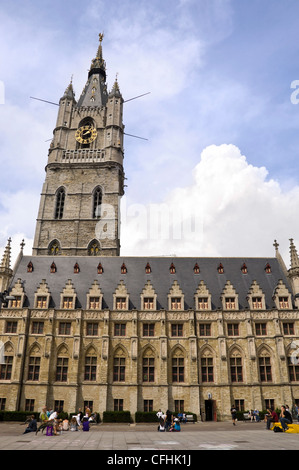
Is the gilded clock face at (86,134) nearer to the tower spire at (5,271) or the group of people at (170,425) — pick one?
the tower spire at (5,271)

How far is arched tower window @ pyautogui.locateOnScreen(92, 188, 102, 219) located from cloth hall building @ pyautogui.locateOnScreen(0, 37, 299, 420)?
18.6 m

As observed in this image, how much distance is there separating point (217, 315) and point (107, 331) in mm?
11848

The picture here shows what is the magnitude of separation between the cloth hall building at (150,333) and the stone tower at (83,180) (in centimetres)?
1485

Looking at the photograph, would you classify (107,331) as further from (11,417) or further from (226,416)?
(226,416)

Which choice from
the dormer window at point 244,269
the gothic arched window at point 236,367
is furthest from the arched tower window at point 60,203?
the gothic arched window at point 236,367

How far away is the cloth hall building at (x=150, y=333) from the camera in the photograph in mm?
34219

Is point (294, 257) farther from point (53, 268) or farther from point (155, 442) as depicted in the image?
point (155, 442)

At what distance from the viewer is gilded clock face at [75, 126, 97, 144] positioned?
70944mm

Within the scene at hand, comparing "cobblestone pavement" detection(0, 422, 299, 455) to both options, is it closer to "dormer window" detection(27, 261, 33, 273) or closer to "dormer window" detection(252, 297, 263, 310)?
"dormer window" detection(252, 297, 263, 310)

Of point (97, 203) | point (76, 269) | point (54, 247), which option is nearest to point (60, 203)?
point (97, 203)

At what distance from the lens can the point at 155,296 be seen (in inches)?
1527

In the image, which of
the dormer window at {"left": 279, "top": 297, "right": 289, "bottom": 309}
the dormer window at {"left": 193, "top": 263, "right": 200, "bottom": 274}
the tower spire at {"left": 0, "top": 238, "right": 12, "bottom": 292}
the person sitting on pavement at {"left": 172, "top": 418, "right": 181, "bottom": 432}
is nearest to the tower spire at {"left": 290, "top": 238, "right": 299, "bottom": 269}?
the dormer window at {"left": 279, "top": 297, "right": 289, "bottom": 309}

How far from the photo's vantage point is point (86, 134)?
7200 cm

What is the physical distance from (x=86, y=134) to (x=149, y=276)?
136 ft
